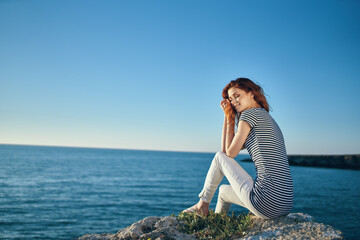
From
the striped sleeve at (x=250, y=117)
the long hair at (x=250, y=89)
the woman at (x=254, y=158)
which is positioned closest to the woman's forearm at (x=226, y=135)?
the woman at (x=254, y=158)

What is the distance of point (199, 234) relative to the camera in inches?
150

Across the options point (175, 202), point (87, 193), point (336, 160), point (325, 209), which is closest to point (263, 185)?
point (325, 209)

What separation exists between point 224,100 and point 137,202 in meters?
Result: 18.7

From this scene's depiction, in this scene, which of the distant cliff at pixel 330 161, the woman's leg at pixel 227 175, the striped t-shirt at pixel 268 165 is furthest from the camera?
the distant cliff at pixel 330 161

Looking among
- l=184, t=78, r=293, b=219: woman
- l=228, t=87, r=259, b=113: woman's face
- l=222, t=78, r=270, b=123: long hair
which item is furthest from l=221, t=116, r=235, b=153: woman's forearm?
l=228, t=87, r=259, b=113: woman's face

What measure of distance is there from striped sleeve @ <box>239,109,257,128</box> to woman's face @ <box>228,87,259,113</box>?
0.90 feet

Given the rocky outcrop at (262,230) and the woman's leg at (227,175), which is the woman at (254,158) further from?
the rocky outcrop at (262,230)

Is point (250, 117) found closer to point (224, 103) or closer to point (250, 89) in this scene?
point (250, 89)

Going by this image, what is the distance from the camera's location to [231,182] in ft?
11.9

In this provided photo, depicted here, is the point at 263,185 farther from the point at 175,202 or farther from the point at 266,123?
the point at 175,202

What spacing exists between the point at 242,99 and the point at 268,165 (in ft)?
3.31

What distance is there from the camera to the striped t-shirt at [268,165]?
3266mm

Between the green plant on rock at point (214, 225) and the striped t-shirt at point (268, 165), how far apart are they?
0.55 metres

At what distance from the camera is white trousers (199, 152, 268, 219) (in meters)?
3.46
